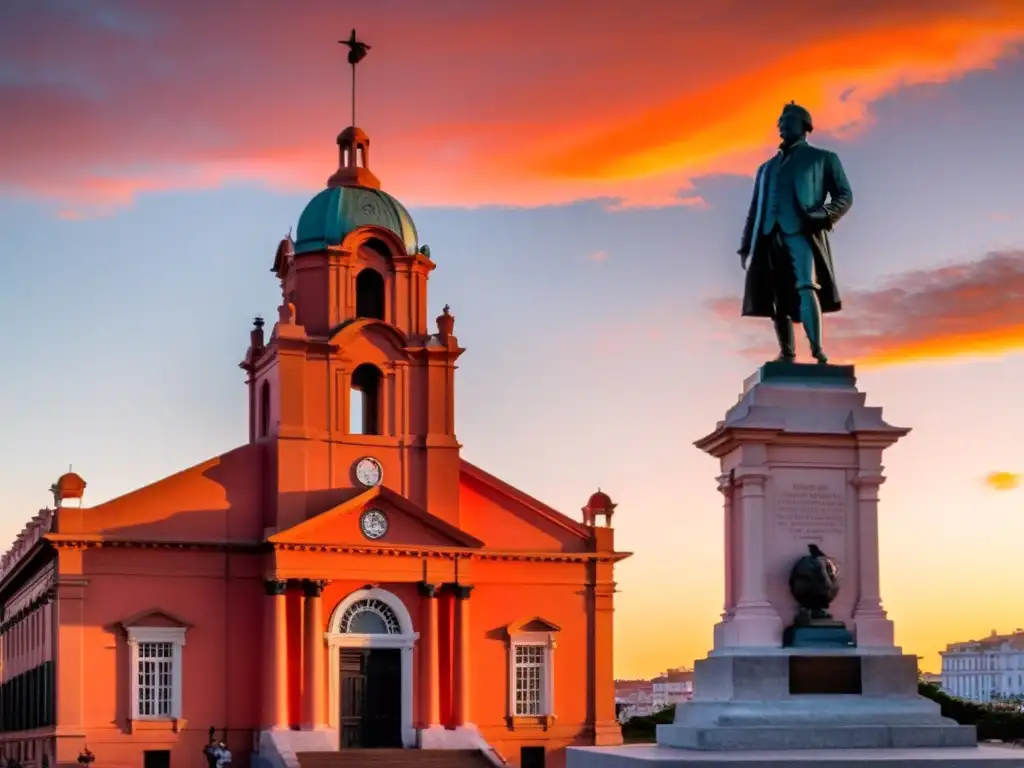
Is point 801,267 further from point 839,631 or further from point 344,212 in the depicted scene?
point 344,212

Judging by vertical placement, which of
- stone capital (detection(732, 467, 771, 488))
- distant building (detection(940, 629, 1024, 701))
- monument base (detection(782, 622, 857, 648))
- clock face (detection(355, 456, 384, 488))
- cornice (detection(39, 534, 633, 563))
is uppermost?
clock face (detection(355, 456, 384, 488))

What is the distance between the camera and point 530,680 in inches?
2127

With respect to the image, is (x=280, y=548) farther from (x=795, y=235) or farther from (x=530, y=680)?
(x=795, y=235)

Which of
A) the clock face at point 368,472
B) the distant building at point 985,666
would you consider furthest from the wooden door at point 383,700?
the distant building at point 985,666

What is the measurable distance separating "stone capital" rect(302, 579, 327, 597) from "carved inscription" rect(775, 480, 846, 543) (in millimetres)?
31998

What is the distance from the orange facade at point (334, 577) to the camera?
49.6m

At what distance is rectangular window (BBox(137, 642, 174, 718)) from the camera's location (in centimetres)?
4966

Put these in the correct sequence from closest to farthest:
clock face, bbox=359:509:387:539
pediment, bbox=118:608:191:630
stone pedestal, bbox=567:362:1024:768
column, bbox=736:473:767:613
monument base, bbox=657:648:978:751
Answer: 1. monument base, bbox=657:648:978:751
2. stone pedestal, bbox=567:362:1024:768
3. column, bbox=736:473:767:613
4. pediment, bbox=118:608:191:630
5. clock face, bbox=359:509:387:539

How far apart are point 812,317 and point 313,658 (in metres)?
32.0

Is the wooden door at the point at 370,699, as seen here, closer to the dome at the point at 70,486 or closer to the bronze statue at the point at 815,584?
the dome at the point at 70,486

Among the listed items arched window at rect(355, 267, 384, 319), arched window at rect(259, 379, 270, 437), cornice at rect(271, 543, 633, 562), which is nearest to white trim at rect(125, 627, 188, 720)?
cornice at rect(271, 543, 633, 562)

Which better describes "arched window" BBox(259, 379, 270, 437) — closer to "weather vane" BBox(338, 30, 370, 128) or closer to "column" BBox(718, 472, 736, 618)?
"weather vane" BBox(338, 30, 370, 128)

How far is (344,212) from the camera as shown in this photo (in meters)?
54.0

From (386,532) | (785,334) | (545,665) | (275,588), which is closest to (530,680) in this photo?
(545,665)
